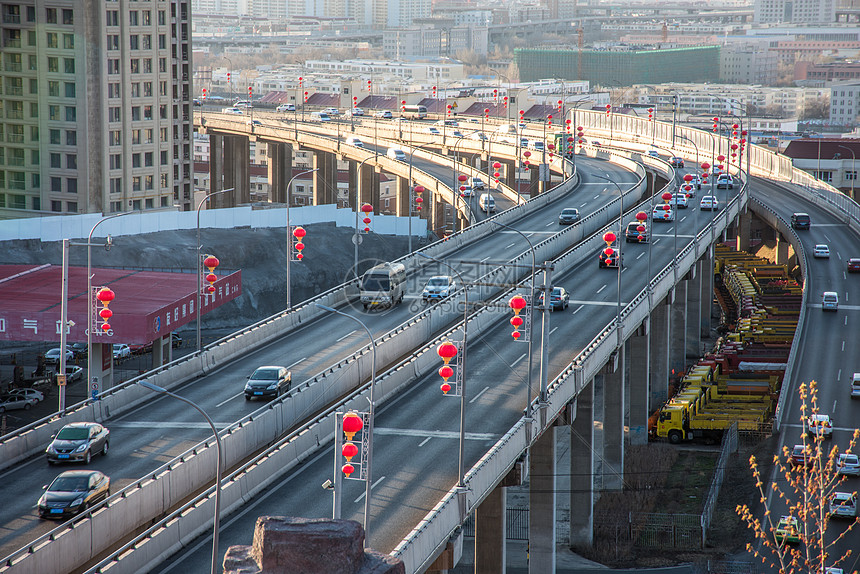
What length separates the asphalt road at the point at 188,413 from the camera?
3675cm

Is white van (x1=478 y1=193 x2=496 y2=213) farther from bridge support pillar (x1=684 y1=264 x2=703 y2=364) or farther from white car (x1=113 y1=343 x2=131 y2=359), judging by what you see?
white car (x1=113 y1=343 x2=131 y2=359)

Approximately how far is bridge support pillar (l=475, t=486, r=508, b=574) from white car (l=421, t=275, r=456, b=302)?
24877mm

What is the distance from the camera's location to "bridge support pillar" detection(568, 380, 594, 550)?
5944 cm

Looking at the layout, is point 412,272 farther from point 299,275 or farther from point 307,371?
point 299,275

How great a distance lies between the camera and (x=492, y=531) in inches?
1759

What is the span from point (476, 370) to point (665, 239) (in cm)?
4315

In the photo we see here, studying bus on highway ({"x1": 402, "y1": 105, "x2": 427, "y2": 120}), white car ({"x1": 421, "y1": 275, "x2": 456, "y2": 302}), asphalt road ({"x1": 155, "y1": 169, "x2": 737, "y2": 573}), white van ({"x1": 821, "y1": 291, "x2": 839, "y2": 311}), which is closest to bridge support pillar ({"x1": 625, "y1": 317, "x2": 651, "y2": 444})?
asphalt road ({"x1": 155, "y1": 169, "x2": 737, "y2": 573})

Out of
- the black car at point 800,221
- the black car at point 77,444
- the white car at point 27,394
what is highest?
the black car at point 800,221

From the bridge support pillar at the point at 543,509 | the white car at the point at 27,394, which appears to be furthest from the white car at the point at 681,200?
the white car at the point at 27,394

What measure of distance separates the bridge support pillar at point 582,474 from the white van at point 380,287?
44.4ft

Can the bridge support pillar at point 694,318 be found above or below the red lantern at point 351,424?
below

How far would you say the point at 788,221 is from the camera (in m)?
111

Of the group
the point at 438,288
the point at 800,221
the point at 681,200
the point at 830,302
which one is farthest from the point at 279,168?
the point at 438,288

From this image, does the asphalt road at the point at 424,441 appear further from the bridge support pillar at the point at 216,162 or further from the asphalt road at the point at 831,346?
the bridge support pillar at the point at 216,162
